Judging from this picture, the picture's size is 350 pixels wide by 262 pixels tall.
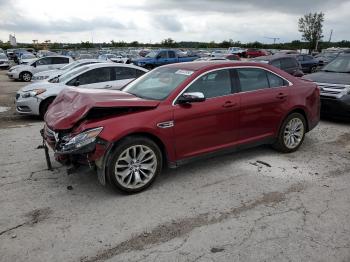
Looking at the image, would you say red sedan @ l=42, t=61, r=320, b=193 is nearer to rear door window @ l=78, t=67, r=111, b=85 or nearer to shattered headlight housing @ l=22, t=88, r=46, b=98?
rear door window @ l=78, t=67, r=111, b=85

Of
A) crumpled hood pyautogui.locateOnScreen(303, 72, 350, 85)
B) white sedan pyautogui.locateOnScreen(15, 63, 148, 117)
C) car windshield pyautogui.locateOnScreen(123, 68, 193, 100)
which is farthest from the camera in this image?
white sedan pyautogui.locateOnScreen(15, 63, 148, 117)

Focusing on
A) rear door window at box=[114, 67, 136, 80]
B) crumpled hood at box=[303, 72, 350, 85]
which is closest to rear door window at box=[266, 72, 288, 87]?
crumpled hood at box=[303, 72, 350, 85]

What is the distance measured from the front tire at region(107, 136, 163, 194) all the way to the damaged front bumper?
5.6 inches

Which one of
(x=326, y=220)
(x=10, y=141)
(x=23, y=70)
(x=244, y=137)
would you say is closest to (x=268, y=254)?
(x=326, y=220)

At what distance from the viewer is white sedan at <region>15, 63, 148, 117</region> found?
30.9ft

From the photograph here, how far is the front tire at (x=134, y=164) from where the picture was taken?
4430 millimetres

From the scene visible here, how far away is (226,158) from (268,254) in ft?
9.14

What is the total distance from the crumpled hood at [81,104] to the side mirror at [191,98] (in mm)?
334

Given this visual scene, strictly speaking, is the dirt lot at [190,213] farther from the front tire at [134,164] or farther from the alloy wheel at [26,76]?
the alloy wheel at [26,76]

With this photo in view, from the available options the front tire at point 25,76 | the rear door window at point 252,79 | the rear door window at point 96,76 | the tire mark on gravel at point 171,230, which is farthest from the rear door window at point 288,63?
the front tire at point 25,76

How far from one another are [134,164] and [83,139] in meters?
0.72

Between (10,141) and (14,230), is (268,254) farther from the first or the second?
(10,141)

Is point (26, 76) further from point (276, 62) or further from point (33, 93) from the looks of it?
point (276, 62)

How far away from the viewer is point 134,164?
15.0 feet
